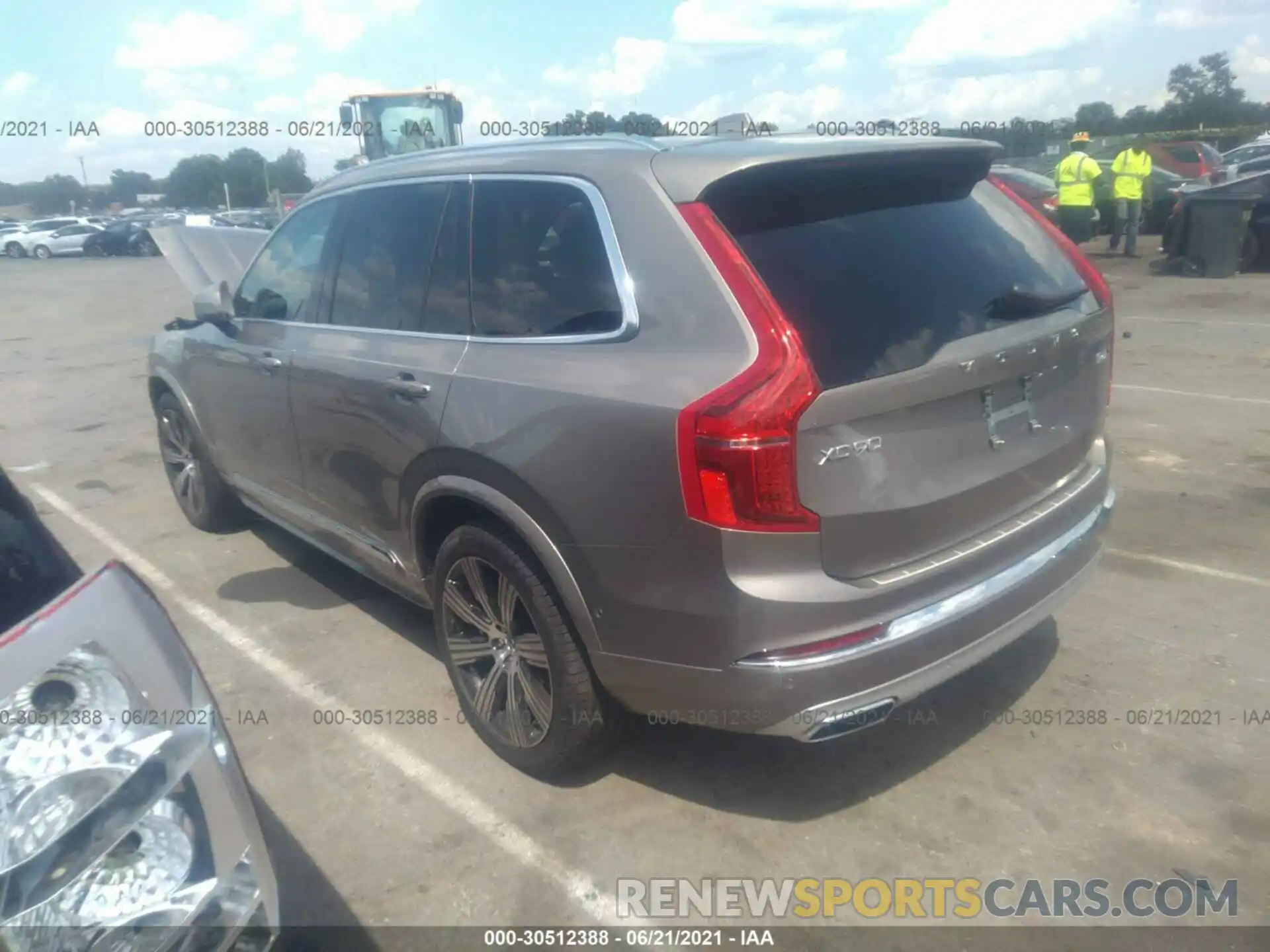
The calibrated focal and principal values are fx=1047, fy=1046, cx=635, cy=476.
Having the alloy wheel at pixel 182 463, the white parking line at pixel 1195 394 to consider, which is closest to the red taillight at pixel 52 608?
the alloy wheel at pixel 182 463

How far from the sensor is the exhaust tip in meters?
2.73

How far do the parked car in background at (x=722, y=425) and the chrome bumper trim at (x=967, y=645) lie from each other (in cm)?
1

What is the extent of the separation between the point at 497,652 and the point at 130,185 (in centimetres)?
9064

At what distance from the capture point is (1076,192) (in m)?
16.2

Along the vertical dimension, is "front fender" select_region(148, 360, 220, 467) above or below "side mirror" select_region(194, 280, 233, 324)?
below

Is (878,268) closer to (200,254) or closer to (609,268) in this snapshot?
(609,268)

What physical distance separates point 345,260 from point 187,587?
2.06 metres

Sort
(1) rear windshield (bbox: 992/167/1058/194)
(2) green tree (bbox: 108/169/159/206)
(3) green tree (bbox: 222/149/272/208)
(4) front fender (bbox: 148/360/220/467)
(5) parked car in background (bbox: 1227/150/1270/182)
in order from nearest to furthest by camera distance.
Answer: (4) front fender (bbox: 148/360/220/467) → (1) rear windshield (bbox: 992/167/1058/194) → (5) parked car in background (bbox: 1227/150/1270/182) → (3) green tree (bbox: 222/149/272/208) → (2) green tree (bbox: 108/169/159/206)

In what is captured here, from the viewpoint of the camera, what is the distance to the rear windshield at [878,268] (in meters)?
2.76

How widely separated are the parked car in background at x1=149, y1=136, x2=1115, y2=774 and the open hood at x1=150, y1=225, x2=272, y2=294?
5294mm

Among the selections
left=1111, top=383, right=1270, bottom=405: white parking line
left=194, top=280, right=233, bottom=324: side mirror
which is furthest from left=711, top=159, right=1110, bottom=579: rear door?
left=1111, top=383, right=1270, bottom=405: white parking line

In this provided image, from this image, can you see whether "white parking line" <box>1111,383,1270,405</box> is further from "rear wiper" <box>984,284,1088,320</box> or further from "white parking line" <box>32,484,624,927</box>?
"white parking line" <box>32,484,624,927</box>

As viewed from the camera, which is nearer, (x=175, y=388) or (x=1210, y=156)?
(x=175, y=388)

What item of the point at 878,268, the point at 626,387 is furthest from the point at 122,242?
the point at 878,268
